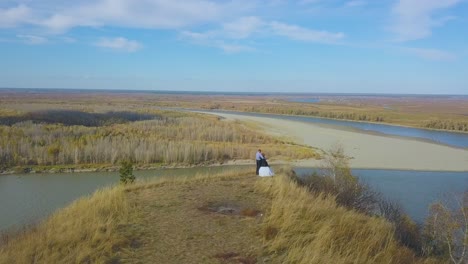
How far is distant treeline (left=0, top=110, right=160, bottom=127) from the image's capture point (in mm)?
60831

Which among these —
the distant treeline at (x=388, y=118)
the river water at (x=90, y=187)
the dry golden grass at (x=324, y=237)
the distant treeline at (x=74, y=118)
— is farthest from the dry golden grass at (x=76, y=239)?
the distant treeline at (x=388, y=118)

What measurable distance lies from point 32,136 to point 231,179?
36.0 meters

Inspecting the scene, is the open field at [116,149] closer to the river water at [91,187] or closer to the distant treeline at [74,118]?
the river water at [91,187]

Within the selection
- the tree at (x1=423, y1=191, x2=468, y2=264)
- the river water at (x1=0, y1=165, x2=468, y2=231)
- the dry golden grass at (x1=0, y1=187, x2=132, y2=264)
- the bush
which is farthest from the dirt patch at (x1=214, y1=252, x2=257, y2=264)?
the river water at (x1=0, y1=165, x2=468, y2=231)

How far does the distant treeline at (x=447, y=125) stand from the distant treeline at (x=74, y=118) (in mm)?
55879

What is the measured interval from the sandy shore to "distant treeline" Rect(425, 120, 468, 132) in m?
22.7

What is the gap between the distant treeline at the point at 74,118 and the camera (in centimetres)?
6083

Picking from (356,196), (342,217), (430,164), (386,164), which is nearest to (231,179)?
(356,196)

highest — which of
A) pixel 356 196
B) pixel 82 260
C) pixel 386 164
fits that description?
pixel 82 260

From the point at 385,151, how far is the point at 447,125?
129ft

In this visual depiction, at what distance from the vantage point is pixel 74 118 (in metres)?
67.4

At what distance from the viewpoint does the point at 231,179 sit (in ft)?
51.4

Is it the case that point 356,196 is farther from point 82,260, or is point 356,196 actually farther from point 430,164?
point 430,164

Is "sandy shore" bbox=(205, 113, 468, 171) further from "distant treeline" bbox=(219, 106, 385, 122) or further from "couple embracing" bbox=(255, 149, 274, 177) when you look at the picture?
"distant treeline" bbox=(219, 106, 385, 122)
